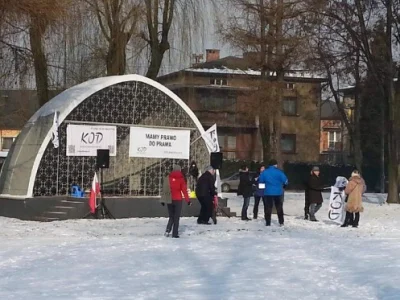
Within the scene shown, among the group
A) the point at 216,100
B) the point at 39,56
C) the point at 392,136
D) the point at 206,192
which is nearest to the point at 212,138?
the point at 206,192

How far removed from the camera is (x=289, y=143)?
6956 cm

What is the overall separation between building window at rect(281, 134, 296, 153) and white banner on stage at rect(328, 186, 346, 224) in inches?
1730

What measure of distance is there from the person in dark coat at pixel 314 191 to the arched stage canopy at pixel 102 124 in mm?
5584

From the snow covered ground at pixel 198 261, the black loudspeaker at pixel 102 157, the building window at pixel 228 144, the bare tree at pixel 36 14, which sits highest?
the bare tree at pixel 36 14

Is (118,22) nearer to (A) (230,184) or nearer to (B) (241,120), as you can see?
(A) (230,184)

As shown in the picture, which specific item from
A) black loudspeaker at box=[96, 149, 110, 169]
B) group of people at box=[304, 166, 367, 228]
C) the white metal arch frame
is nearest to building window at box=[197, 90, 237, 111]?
the white metal arch frame

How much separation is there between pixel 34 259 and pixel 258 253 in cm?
429

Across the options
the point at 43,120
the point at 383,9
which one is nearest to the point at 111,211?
the point at 43,120

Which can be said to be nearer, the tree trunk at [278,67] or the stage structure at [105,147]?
the stage structure at [105,147]

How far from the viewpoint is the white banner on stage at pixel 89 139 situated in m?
27.2

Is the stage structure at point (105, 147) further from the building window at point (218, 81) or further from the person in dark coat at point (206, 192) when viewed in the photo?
the building window at point (218, 81)

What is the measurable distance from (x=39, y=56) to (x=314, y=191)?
939cm

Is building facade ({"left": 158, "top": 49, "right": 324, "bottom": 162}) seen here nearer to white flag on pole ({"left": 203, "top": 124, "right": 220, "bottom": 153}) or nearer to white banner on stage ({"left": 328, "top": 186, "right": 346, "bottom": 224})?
white flag on pole ({"left": 203, "top": 124, "right": 220, "bottom": 153})

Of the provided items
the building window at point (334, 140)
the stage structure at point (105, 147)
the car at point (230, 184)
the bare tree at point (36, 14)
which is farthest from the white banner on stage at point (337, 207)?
the building window at point (334, 140)
